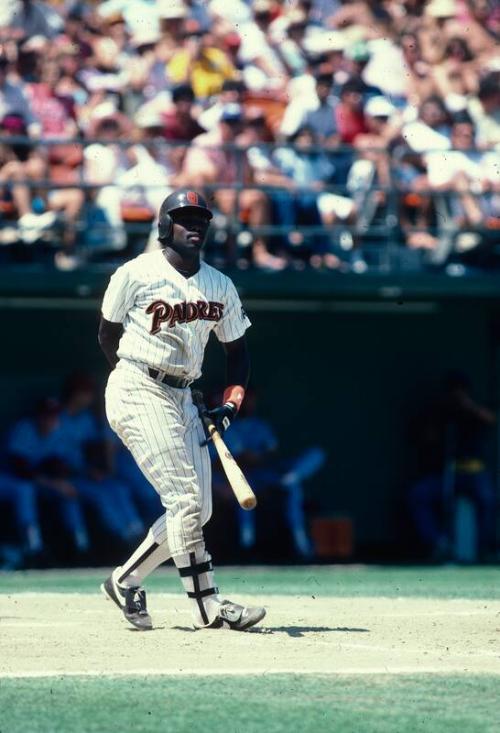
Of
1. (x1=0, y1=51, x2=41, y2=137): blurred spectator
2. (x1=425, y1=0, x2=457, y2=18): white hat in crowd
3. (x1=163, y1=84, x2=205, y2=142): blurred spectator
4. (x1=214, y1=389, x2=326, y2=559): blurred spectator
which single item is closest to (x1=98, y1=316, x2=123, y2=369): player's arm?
(x1=0, y1=51, x2=41, y2=137): blurred spectator

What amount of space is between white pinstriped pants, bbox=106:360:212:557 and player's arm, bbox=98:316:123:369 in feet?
0.42

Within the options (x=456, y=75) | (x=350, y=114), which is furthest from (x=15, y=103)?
(x=456, y=75)

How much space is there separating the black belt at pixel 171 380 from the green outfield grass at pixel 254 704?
5.57 ft

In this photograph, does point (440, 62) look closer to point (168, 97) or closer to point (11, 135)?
point (168, 97)

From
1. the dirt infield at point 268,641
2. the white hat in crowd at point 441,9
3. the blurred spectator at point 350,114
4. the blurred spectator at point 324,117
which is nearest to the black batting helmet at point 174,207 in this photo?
the dirt infield at point 268,641

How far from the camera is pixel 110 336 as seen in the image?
699 centimetres

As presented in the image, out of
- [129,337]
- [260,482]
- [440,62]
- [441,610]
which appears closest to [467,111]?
[440,62]

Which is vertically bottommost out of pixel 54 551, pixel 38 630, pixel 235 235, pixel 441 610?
pixel 54 551

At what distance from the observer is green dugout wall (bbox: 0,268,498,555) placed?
15141mm

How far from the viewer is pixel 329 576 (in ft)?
39.9

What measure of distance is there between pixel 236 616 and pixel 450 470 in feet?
27.5

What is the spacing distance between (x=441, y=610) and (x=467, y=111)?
7.37m

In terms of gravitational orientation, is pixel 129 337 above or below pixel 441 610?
above

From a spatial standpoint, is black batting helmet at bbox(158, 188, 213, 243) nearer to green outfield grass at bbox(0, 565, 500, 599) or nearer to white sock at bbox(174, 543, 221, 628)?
white sock at bbox(174, 543, 221, 628)
